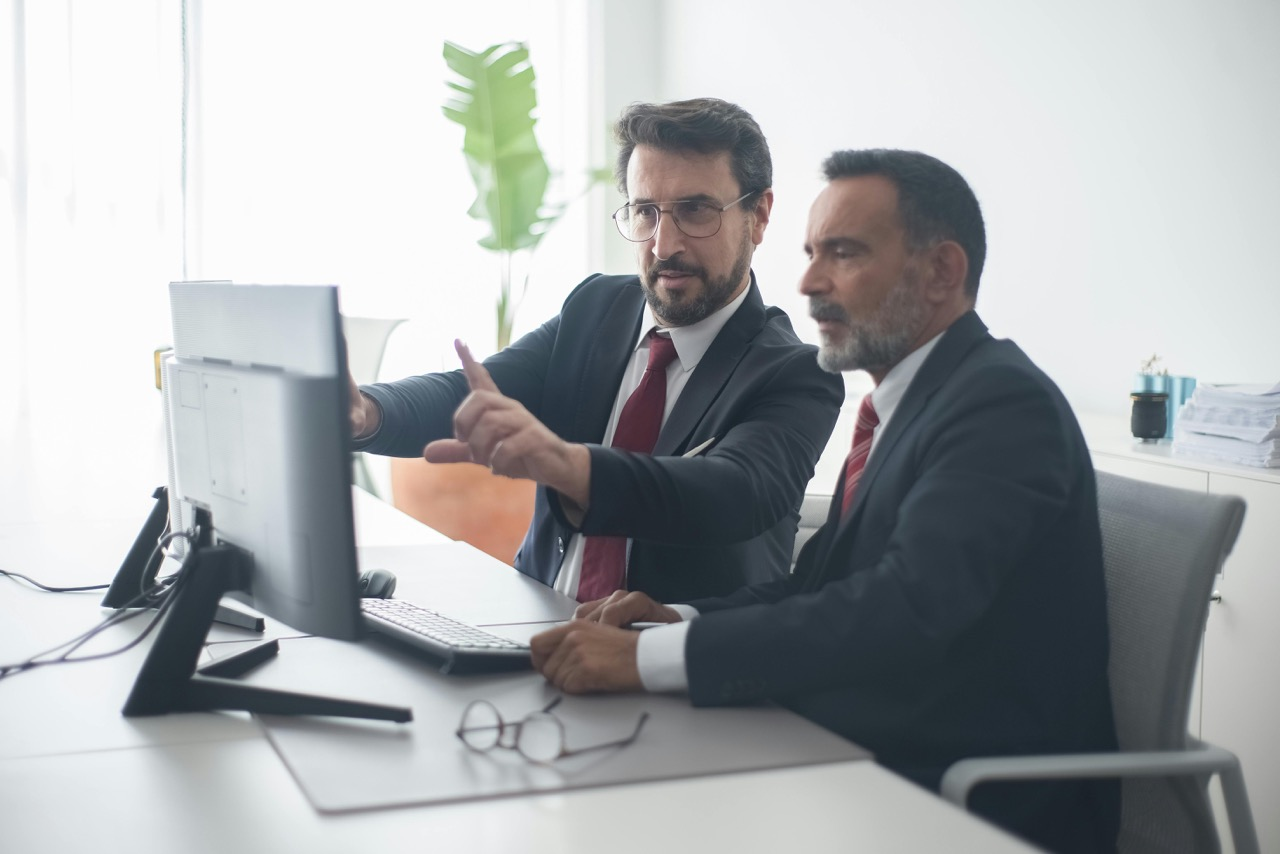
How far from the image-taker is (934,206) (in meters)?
1.64

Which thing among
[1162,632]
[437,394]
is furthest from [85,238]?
[1162,632]

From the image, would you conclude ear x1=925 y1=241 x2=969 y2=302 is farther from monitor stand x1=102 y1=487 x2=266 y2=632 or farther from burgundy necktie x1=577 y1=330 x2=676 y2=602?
monitor stand x1=102 y1=487 x2=266 y2=632

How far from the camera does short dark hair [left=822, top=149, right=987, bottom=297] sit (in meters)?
1.64

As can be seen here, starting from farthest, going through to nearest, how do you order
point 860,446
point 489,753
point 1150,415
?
point 1150,415 → point 860,446 → point 489,753

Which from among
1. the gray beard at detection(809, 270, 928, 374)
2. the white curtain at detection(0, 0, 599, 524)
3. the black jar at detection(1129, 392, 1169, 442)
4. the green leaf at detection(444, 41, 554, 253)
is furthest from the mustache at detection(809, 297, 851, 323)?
the white curtain at detection(0, 0, 599, 524)

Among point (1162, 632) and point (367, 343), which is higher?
point (367, 343)

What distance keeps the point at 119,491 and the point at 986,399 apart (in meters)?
4.21

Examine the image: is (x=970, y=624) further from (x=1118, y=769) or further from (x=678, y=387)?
(x=678, y=387)

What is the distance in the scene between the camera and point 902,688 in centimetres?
137

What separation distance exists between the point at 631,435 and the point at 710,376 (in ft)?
0.62

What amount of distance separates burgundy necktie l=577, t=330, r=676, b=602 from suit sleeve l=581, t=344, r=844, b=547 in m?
0.19

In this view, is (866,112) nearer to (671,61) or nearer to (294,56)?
(671,61)

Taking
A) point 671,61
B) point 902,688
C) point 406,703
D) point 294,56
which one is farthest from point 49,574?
point 671,61

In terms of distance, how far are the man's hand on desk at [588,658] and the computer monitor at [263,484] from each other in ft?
0.67
